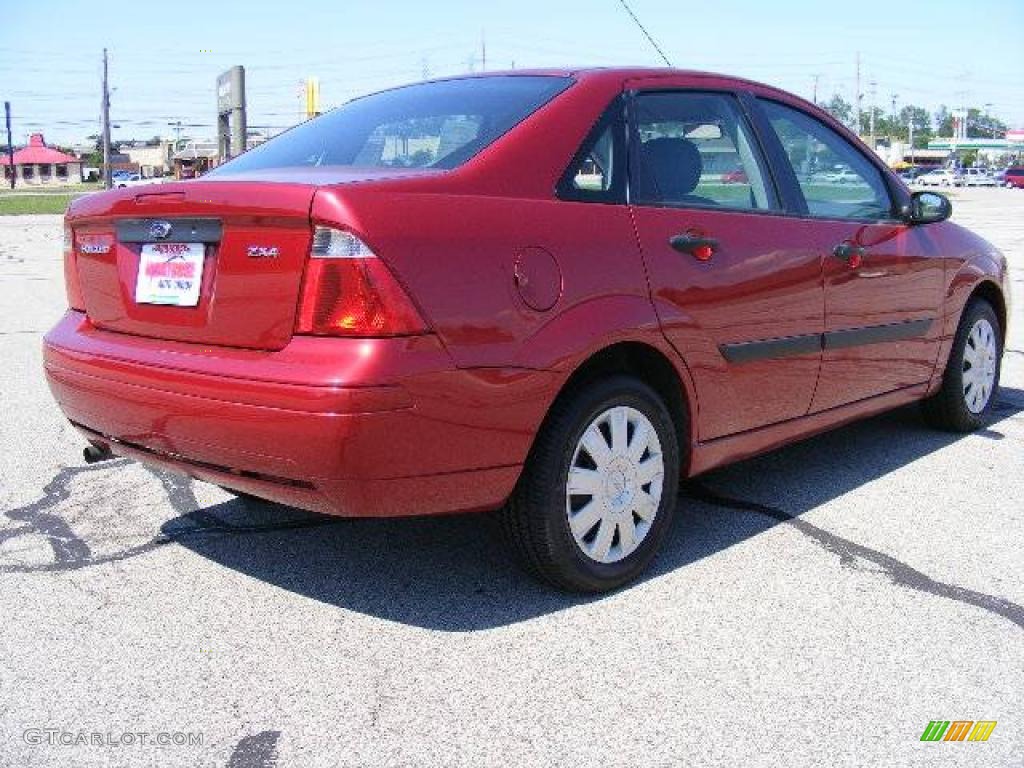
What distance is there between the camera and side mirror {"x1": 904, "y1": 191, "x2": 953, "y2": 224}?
4.74 m

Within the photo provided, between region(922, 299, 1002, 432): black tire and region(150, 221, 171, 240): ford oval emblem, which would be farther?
region(922, 299, 1002, 432): black tire

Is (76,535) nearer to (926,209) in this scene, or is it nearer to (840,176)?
(840,176)

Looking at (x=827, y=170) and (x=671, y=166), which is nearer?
(x=671, y=166)

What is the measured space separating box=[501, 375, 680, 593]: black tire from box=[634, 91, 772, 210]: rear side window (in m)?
0.66

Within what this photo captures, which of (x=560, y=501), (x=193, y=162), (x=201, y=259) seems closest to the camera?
(x=201, y=259)

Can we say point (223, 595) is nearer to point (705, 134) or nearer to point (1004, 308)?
point (705, 134)

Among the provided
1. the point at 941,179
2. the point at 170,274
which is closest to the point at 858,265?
the point at 170,274

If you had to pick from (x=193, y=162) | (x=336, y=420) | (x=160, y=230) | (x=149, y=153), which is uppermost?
(x=149, y=153)

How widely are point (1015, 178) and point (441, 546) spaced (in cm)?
8468

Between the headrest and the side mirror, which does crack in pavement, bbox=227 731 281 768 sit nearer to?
the headrest

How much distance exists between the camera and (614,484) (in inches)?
130

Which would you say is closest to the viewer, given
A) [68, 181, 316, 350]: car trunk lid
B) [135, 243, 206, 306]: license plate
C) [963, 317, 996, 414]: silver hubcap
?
[68, 181, 316, 350]: car trunk lid

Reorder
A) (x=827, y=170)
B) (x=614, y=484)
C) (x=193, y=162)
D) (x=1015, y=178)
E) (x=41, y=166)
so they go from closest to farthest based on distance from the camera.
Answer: (x=614, y=484)
(x=827, y=170)
(x=193, y=162)
(x=1015, y=178)
(x=41, y=166)

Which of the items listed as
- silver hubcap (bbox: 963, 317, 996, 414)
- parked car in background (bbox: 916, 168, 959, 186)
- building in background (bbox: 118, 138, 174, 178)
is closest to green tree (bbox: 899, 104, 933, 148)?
parked car in background (bbox: 916, 168, 959, 186)
